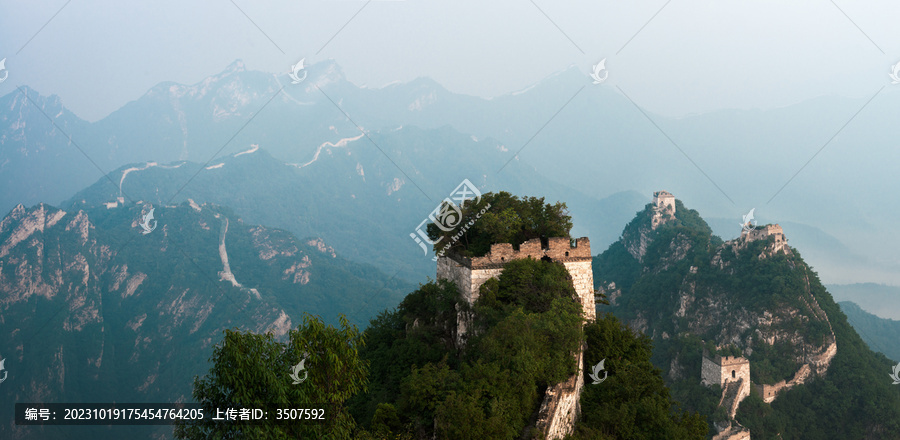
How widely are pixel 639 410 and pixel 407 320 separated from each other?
9918mm

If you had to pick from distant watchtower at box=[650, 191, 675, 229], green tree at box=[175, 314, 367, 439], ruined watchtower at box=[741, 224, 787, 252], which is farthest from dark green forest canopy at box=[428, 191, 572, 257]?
distant watchtower at box=[650, 191, 675, 229]

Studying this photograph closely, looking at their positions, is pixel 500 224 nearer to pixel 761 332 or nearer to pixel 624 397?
pixel 624 397

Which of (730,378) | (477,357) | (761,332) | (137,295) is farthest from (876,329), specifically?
(477,357)

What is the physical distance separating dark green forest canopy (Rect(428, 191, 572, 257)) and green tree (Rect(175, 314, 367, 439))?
985cm

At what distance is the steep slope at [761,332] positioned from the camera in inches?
2736

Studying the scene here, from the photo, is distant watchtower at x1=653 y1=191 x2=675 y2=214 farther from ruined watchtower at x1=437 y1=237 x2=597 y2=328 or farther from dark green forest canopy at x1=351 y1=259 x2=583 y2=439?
dark green forest canopy at x1=351 y1=259 x2=583 y2=439

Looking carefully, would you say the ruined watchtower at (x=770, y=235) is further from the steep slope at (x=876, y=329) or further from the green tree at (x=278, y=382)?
the green tree at (x=278, y=382)

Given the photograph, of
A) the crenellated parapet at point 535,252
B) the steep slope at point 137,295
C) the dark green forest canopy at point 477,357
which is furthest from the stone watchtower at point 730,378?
the steep slope at point 137,295

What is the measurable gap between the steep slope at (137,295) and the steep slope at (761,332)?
48125 millimetres

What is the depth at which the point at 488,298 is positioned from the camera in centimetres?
2125

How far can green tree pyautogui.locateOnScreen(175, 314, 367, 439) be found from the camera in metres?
11.9


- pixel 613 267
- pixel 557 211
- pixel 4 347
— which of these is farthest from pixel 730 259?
pixel 4 347

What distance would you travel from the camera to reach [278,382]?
39.6 ft

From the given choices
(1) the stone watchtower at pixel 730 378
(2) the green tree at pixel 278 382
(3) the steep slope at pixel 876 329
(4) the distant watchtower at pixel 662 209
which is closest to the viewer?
(2) the green tree at pixel 278 382
